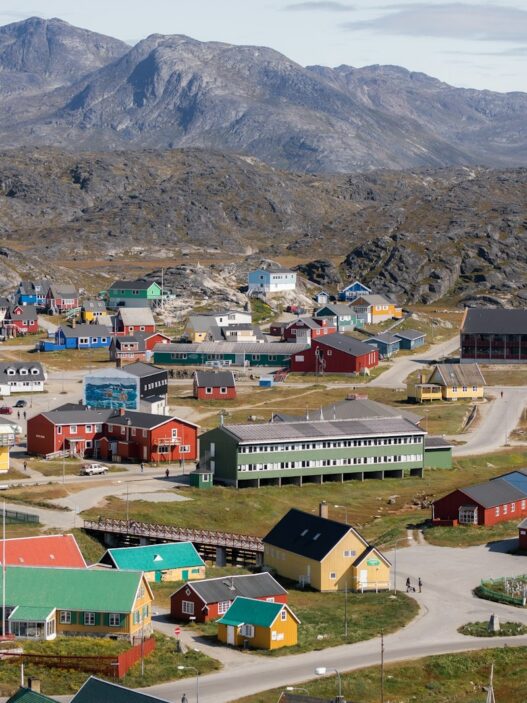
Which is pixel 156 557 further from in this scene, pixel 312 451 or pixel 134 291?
pixel 134 291

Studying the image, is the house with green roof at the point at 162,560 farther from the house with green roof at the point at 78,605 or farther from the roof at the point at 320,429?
the roof at the point at 320,429

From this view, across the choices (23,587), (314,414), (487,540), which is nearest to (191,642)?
(23,587)

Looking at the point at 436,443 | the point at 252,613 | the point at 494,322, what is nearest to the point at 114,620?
the point at 252,613

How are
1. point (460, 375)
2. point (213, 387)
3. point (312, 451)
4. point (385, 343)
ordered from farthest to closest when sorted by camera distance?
point (385, 343), point (460, 375), point (213, 387), point (312, 451)

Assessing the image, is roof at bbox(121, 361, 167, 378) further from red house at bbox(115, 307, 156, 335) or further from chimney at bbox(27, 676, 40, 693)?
chimney at bbox(27, 676, 40, 693)

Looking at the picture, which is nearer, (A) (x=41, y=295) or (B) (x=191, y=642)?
(B) (x=191, y=642)

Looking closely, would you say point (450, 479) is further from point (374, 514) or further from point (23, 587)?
point (23, 587)

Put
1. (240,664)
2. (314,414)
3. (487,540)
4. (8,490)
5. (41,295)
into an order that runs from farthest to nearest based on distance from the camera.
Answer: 1. (41,295)
2. (314,414)
3. (8,490)
4. (487,540)
5. (240,664)

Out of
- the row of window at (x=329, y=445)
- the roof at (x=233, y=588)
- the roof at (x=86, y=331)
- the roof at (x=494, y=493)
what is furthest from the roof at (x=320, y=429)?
the roof at (x=86, y=331)
